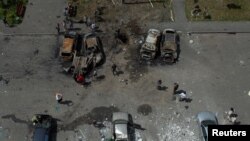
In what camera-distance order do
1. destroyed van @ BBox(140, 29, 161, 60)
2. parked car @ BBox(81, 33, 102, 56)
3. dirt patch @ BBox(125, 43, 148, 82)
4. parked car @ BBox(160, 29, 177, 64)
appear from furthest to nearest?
parked car @ BBox(81, 33, 102, 56), destroyed van @ BBox(140, 29, 161, 60), parked car @ BBox(160, 29, 177, 64), dirt patch @ BBox(125, 43, 148, 82)

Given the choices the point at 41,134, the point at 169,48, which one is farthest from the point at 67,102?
the point at 169,48

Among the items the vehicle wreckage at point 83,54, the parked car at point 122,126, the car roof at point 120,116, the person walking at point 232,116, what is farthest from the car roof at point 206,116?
the vehicle wreckage at point 83,54

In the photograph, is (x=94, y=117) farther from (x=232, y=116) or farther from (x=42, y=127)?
(x=232, y=116)

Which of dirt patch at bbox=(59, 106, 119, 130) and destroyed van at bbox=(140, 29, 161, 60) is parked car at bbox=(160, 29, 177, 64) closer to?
destroyed van at bbox=(140, 29, 161, 60)

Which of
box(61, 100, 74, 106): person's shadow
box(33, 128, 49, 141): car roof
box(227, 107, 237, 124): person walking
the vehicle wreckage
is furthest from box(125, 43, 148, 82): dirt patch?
box(33, 128, 49, 141): car roof

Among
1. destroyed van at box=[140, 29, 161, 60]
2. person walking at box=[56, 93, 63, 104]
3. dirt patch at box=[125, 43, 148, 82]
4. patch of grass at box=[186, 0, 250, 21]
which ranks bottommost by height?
person walking at box=[56, 93, 63, 104]

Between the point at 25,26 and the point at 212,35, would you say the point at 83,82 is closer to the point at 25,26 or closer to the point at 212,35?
the point at 25,26

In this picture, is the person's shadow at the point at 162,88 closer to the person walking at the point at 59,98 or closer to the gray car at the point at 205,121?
the gray car at the point at 205,121
